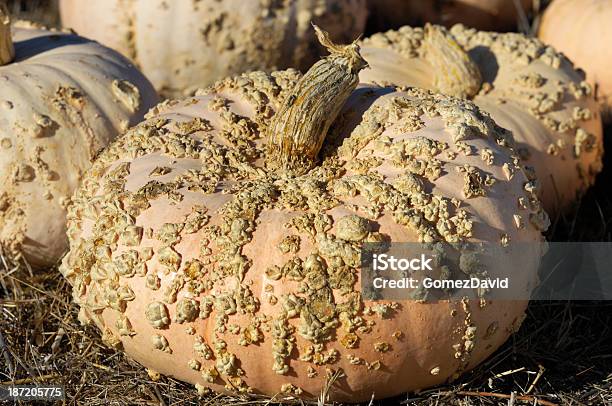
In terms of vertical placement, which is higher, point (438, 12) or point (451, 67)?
point (451, 67)

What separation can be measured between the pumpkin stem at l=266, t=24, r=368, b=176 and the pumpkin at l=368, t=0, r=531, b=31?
95.8 inches

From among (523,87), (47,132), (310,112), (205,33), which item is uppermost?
(310,112)

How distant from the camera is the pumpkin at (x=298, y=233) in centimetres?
235

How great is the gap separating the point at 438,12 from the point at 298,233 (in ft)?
10.1

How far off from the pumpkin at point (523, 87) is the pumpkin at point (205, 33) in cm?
57

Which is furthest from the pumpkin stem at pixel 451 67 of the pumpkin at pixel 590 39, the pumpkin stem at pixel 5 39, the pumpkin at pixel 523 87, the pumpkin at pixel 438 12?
the pumpkin stem at pixel 5 39

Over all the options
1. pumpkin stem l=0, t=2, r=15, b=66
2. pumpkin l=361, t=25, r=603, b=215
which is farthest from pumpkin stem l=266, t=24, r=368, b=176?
pumpkin stem l=0, t=2, r=15, b=66

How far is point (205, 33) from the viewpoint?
4152 millimetres

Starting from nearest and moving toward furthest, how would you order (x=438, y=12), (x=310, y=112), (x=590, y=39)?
(x=310, y=112), (x=590, y=39), (x=438, y=12)

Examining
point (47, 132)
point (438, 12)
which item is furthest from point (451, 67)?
point (47, 132)

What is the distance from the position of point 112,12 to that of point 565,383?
2.90 metres

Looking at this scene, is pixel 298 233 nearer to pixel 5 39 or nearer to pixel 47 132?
pixel 47 132

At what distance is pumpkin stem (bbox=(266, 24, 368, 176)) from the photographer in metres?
2.66

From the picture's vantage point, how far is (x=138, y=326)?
2.49 metres
